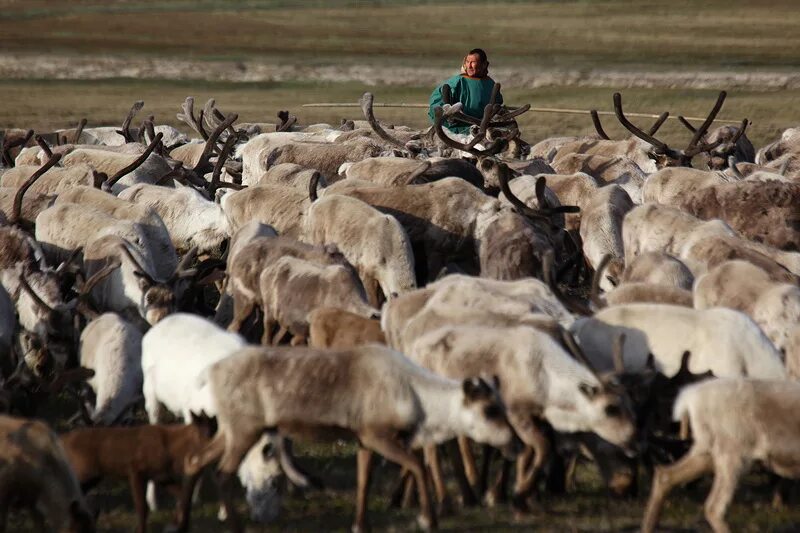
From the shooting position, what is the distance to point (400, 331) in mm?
8242

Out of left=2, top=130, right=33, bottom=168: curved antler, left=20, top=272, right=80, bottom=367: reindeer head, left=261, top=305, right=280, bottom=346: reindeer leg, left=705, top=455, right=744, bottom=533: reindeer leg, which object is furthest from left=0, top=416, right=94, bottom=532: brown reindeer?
left=2, top=130, right=33, bottom=168: curved antler

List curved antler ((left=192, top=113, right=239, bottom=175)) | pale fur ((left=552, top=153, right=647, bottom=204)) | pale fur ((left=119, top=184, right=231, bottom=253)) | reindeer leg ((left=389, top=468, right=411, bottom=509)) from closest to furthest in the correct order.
A: reindeer leg ((left=389, top=468, right=411, bottom=509)) → pale fur ((left=119, top=184, right=231, bottom=253)) → pale fur ((left=552, top=153, right=647, bottom=204)) → curved antler ((left=192, top=113, right=239, bottom=175))

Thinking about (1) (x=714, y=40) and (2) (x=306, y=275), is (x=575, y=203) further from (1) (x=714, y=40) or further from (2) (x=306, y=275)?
(1) (x=714, y=40)

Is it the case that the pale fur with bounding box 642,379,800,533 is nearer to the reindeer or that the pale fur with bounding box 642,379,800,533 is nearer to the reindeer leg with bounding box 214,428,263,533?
the reindeer

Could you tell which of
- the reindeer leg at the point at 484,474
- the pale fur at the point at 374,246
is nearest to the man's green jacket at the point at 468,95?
the pale fur at the point at 374,246

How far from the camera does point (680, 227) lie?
1086 cm

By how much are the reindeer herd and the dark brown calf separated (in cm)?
1

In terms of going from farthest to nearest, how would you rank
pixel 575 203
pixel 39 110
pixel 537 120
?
pixel 39 110
pixel 537 120
pixel 575 203

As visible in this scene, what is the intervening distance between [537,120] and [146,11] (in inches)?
1495

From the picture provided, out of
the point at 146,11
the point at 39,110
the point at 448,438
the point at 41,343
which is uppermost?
the point at 448,438

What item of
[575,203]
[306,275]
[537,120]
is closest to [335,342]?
[306,275]

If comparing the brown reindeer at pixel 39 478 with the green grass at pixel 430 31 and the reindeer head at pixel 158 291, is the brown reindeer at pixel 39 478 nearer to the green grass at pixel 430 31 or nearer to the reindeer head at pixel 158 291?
the reindeer head at pixel 158 291

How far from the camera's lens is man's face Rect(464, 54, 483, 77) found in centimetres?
1534

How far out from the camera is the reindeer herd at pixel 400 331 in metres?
6.72
